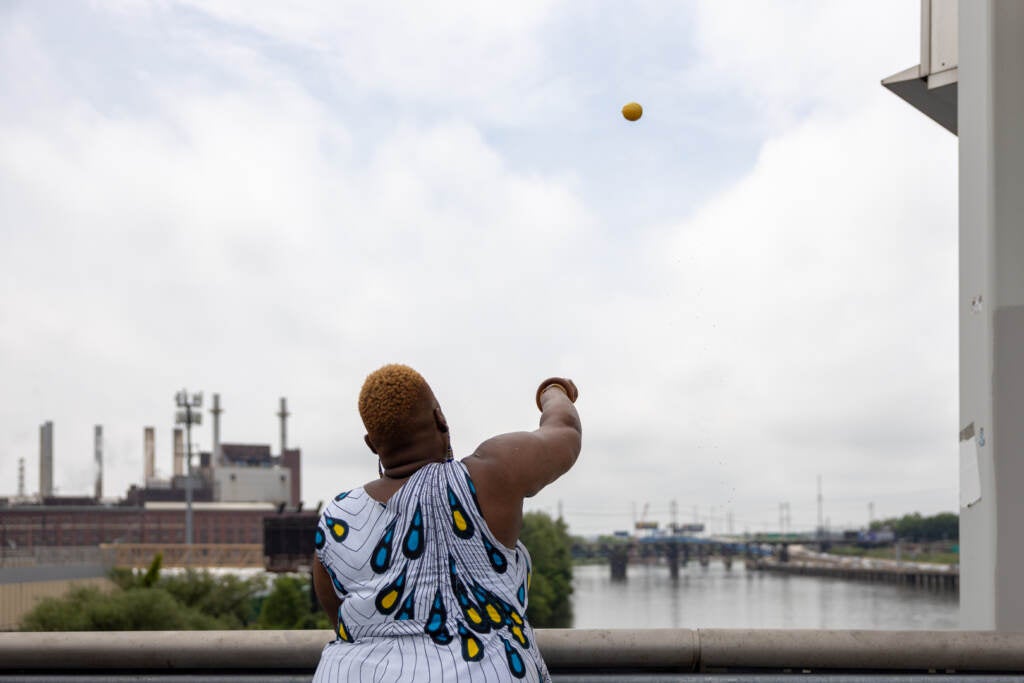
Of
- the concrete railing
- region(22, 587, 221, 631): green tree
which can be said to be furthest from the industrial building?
the concrete railing

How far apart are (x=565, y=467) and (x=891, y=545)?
13998cm

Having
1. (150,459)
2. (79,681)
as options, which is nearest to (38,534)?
(150,459)

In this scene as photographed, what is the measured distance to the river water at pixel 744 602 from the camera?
226ft

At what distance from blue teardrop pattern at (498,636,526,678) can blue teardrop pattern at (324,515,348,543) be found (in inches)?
14.5

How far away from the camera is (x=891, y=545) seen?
13275 centimetres

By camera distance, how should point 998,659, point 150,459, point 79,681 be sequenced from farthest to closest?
1. point 150,459
2. point 79,681
3. point 998,659

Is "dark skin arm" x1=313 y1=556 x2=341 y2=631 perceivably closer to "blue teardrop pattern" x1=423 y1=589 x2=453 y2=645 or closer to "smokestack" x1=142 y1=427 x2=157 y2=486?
"blue teardrop pattern" x1=423 y1=589 x2=453 y2=645

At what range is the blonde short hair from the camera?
218 centimetres

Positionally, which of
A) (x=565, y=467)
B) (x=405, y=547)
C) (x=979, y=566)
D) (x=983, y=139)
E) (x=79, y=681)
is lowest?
(x=79, y=681)

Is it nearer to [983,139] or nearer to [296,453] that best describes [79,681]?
[983,139]

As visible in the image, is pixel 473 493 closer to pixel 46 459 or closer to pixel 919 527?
pixel 46 459

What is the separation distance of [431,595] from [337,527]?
24 centimetres

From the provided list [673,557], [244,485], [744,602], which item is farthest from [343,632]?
[673,557]

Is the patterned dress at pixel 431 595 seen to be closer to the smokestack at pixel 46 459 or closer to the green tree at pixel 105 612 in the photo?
the green tree at pixel 105 612
